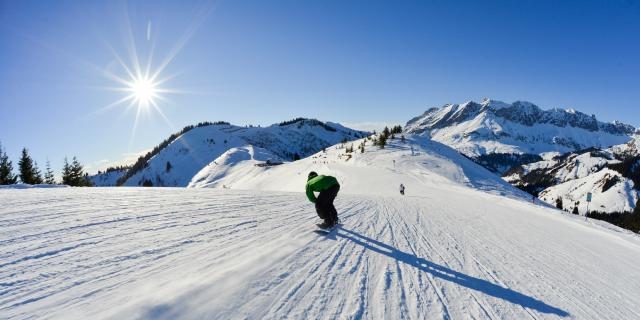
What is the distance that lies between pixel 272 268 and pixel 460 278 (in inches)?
142

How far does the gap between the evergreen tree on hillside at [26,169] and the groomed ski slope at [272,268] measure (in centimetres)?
5630

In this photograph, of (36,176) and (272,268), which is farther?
(36,176)

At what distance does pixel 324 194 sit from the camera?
8422 millimetres

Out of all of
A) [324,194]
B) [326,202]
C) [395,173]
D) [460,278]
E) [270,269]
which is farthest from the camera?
[395,173]

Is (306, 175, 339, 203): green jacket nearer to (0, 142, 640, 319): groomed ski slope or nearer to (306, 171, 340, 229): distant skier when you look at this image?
(306, 171, 340, 229): distant skier

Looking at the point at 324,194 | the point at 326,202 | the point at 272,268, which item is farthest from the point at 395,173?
the point at 272,268

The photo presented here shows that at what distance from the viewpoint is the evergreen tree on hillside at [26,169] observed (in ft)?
171

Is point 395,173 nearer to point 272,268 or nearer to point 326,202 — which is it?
point 326,202

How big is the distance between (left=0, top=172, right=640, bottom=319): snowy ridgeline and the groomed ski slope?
3 cm

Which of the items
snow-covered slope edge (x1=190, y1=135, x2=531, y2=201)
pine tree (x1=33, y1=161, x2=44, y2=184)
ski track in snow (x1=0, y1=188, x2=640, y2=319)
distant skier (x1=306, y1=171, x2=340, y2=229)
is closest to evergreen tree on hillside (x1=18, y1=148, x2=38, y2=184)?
pine tree (x1=33, y1=161, x2=44, y2=184)

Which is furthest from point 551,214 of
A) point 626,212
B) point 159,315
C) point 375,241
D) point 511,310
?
point 626,212

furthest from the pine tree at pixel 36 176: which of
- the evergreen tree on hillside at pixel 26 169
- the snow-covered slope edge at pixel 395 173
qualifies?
the snow-covered slope edge at pixel 395 173

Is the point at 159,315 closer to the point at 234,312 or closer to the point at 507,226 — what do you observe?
the point at 234,312

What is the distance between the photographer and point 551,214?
1961 centimetres
